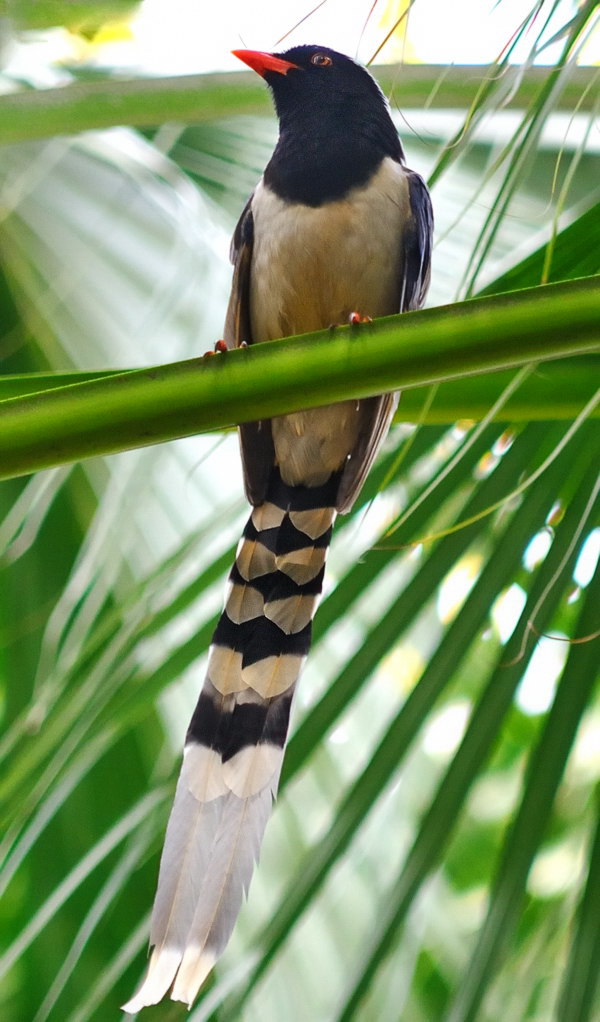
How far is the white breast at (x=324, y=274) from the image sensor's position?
2.44 metres

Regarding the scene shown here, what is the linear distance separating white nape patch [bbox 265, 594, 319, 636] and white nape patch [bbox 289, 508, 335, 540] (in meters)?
0.19

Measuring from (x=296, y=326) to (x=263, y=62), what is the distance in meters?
0.73

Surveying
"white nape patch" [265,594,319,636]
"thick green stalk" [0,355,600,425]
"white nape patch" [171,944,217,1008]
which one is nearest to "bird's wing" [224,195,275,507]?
"white nape patch" [265,594,319,636]

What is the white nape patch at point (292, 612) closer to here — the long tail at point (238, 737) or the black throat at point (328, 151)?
the long tail at point (238, 737)

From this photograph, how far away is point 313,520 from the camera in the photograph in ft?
7.77

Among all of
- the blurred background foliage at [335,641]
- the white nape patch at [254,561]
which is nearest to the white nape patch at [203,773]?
the blurred background foliage at [335,641]

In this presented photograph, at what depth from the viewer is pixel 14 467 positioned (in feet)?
3.68

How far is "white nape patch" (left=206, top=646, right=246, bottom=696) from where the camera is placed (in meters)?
1.97

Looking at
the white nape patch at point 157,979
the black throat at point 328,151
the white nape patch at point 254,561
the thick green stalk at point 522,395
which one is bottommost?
the white nape patch at point 157,979

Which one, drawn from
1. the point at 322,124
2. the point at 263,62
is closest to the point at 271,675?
the point at 322,124

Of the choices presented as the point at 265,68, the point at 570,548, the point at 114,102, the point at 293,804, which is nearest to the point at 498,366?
the point at 570,548

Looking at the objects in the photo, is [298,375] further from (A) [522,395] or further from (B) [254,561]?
(B) [254,561]

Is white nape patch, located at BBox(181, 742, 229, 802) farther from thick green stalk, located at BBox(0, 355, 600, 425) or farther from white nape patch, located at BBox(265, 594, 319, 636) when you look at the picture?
thick green stalk, located at BBox(0, 355, 600, 425)

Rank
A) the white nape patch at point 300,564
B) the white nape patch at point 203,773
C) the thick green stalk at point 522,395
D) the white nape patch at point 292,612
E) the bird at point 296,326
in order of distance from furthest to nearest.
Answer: the white nape patch at point 300,564 → the white nape patch at point 292,612 → the bird at point 296,326 → the white nape patch at point 203,773 → the thick green stalk at point 522,395
